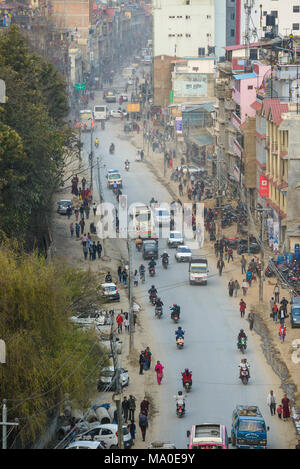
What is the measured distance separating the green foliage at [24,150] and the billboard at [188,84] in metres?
55.0

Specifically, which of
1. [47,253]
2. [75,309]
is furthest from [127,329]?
[47,253]

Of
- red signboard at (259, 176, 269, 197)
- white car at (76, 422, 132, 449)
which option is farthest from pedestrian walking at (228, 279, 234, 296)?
white car at (76, 422, 132, 449)

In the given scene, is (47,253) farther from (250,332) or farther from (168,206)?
(168,206)

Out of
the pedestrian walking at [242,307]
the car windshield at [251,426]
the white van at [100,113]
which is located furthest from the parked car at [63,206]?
the white van at [100,113]

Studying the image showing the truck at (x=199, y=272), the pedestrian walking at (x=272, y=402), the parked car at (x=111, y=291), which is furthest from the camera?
the truck at (x=199, y=272)

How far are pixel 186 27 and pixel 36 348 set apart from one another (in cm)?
11154

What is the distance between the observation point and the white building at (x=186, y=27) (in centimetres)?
15000

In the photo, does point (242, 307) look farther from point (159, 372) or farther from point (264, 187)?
point (264, 187)

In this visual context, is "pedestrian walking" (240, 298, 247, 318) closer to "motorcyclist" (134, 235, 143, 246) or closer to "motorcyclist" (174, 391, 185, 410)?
"motorcyclist" (174, 391, 185, 410)

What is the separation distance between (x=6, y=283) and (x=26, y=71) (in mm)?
32810

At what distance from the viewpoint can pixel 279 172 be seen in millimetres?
74750

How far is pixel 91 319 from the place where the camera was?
187 feet

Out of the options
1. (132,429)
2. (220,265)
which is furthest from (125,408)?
(220,265)

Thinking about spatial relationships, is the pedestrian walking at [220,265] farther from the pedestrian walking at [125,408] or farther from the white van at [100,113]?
the white van at [100,113]
